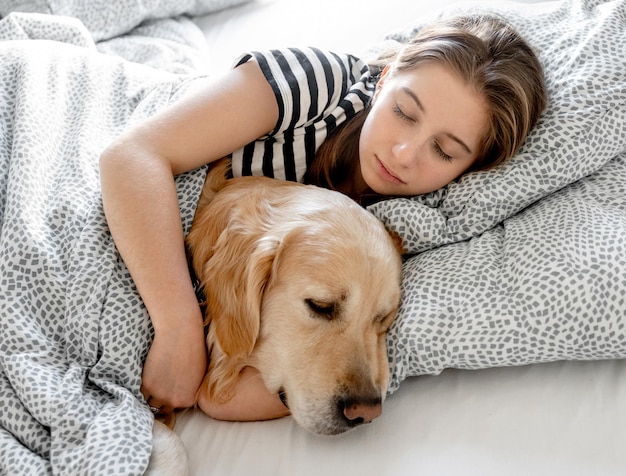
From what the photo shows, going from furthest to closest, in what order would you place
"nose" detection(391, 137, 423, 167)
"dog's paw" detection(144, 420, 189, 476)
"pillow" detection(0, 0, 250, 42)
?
"pillow" detection(0, 0, 250, 42) → "nose" detection(391, 137, 423, 167) → "dog's paw" detection(144, 420, 189, 476)

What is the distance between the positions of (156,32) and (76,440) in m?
1.95

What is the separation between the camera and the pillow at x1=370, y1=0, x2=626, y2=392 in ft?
4.69

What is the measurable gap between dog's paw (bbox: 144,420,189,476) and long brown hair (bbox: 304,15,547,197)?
0.82 metres

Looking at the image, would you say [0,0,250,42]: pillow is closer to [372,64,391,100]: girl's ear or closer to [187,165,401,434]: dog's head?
[372,64,391,100]: girl's ear

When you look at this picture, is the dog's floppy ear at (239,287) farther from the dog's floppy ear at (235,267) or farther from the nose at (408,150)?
the nose at (408,150)

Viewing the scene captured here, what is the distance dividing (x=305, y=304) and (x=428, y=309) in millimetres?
291

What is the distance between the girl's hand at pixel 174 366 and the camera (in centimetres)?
147

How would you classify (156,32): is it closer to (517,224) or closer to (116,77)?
(116,77)

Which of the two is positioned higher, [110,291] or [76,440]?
[110,291]

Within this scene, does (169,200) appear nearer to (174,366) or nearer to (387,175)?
(174,366)

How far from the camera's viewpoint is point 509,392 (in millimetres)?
1456

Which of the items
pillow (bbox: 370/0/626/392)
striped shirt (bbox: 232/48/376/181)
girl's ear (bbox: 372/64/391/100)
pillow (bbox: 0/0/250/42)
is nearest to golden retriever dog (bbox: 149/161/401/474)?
pillow (bbox: 370/0/626/392)

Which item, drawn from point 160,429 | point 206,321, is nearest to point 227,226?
point 206,321

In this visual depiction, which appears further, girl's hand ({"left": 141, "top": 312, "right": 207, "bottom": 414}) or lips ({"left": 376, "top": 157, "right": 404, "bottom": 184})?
lips ({"left": 376, "top": 157, "right": 404, "bottom": 184})
